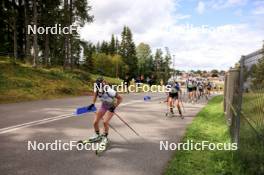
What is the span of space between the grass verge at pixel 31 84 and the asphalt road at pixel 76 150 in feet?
29.9

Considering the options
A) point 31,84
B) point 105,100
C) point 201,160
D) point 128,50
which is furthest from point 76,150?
point 128,50

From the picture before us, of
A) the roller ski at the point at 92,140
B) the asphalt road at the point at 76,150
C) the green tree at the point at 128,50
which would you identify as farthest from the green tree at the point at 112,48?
the roller ski at the point at 92,140

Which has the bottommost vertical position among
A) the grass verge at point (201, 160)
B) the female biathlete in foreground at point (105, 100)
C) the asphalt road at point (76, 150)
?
the grass verge at point (201, 160)

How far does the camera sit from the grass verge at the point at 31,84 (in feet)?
72.2

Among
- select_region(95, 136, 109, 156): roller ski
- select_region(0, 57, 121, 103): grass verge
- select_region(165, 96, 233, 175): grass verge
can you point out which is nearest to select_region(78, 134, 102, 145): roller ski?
select_region(95, 136, 109, 156): roller ski

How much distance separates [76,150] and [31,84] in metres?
18.7

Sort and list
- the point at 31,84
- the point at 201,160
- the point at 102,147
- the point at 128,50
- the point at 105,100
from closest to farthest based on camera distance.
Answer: the point at 201,160 < the point at 102,147 < the point at 105,100 < the point at 31,84 < the point at 128,50

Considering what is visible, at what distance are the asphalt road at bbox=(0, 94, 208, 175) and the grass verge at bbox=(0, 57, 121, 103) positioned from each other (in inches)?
359

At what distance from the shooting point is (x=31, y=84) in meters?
25.3

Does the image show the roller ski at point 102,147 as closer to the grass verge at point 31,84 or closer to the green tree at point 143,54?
the grass verge at point 31,84

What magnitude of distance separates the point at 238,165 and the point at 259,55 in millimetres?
2288

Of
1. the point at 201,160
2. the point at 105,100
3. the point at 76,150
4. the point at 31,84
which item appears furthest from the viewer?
the point at 31,84

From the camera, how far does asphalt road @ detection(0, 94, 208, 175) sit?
248 inches

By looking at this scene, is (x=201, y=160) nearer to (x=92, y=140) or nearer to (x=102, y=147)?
(x=102, y=147)
